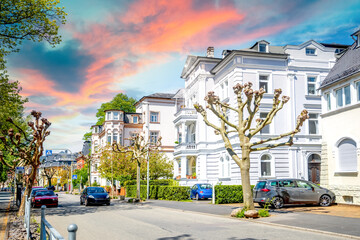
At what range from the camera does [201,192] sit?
104ft

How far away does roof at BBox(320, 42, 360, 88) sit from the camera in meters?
21.6

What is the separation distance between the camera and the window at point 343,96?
72.6ft

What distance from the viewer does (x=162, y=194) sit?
34250mm

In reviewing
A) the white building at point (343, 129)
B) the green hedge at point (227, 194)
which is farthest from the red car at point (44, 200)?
the white building at point (343, 129)

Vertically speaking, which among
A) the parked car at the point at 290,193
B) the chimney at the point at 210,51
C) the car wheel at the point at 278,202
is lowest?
the car wheel at the point at 278,202

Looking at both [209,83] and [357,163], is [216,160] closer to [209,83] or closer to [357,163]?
[209,83]

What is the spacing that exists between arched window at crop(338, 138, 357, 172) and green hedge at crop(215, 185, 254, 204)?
7.30 meters

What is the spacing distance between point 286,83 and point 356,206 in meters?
17.0

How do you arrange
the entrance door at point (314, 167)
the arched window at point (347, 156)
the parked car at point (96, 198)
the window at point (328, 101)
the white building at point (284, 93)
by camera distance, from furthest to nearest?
the entrance door at point (314, 167)
the white building at point (284, 93)
the parked car at point (96, 198)
the window at point (328, 101)
the arched window at point (347, 156)

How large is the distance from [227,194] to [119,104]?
49.4 meters

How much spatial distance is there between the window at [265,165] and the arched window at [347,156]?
37.3ft

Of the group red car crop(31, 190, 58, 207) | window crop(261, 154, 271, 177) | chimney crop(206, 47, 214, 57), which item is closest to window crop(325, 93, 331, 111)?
window crop(261, 154, 271, 177)

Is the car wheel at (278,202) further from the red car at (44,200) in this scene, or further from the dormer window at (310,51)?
the dormer window at (310,51)

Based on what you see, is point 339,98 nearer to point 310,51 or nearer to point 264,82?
point 264,82
